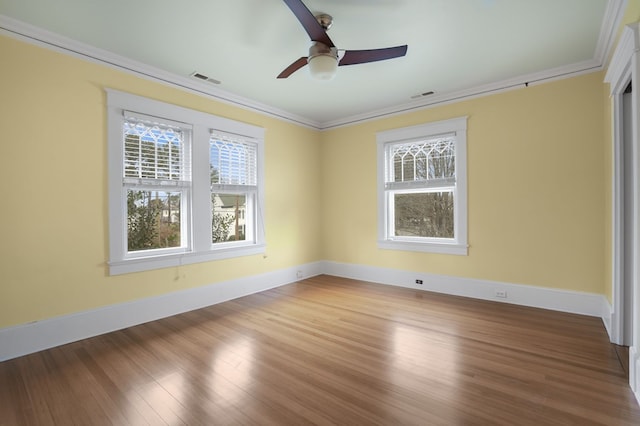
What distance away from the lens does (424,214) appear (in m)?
4.62

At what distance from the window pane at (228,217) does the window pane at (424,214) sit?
2469mm

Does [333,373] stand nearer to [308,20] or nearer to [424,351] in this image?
[424,351]

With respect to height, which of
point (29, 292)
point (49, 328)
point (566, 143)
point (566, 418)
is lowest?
point (566, 418)

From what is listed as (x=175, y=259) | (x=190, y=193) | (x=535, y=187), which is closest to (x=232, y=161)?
(x=190, y=193)

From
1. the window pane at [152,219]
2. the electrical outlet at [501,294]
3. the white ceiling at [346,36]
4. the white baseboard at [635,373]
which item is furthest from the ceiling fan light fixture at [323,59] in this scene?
the electrical outlet at [501,294]

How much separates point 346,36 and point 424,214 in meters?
2.85

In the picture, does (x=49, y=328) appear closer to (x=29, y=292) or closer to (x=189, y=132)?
(x=29, y=292)

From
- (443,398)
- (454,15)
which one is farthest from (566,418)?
(454,15)

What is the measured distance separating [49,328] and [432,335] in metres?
3.57

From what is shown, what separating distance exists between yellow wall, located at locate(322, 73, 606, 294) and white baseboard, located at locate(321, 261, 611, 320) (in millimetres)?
86

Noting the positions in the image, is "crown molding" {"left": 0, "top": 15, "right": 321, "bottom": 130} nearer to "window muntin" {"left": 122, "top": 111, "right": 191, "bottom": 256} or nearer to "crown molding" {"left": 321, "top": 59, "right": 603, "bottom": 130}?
"window muntin" {"left": 122, "top": 111, "right": 191, "bottom": 256}

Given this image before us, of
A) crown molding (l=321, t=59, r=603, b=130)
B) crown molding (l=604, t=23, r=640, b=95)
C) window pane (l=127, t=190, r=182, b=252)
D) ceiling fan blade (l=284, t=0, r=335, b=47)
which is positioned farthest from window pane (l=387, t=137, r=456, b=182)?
window pane (l=127, t=190, r=182, b=252)

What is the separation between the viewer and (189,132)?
3.76 m

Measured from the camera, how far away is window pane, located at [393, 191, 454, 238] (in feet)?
14.4
